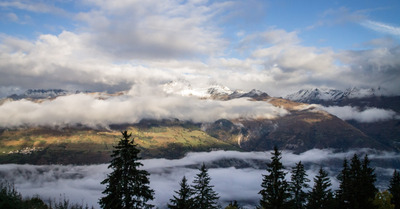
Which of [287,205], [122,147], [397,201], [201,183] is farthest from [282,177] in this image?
[397,201]

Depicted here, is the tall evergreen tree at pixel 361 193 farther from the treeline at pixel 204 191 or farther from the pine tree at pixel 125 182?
the pine tree at pixel 125 182

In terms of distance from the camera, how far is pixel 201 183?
2208 inches

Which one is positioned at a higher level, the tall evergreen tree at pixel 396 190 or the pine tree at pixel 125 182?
the pine tree at pixel 125 182

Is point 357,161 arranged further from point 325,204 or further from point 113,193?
point 113,193

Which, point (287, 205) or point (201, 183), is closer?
point (287, 205)

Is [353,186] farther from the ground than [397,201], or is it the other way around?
[353,186]

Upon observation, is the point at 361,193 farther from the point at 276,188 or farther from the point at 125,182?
the point at 125,182

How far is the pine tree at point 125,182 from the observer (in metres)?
32.1

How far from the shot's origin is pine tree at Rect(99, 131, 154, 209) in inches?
1262

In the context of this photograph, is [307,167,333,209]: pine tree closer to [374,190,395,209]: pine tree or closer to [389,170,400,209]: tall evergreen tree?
[374,190,395,209]: pine tree

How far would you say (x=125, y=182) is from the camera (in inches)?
1273

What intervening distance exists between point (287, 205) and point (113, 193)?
25424mm

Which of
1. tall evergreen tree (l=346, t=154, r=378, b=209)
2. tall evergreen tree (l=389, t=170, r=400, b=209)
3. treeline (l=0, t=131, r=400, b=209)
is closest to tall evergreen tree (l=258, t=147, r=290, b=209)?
treeline (l=0, t=131, r=400, b=209)

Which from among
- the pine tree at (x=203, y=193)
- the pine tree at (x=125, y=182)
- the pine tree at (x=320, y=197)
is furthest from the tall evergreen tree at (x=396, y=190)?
the pine tree at (x=125, y=182)
